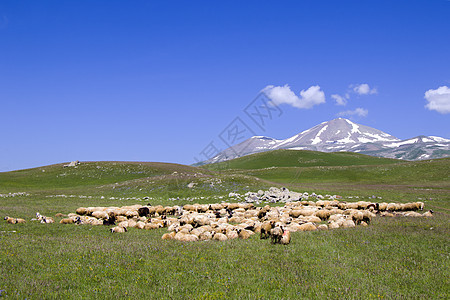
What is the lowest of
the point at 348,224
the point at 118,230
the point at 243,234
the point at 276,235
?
the point at 348,224

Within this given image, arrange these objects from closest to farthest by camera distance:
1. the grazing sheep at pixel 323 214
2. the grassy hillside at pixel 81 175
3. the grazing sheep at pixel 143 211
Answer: the grazing sheep at pixel 323 214 < the grazing sheep at pixel 143 211 < the grassy hillside at pixel 81 175

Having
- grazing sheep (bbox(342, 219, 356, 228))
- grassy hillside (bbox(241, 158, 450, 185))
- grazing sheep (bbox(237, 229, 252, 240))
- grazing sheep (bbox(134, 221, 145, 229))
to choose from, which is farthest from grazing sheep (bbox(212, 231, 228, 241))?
grassy hillside (bbox(241, 158, 450, 185))

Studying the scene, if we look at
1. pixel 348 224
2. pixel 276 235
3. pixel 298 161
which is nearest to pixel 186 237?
pixel 276 235

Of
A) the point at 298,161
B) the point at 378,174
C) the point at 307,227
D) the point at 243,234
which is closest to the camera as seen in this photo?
the point at 243,234

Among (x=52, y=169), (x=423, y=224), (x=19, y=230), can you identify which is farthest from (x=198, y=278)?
(x=52, y=169)

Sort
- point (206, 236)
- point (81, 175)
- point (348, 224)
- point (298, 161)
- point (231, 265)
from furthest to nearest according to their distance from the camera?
point (298, 161), point (81, 175), point (348, 224), point (206, 236), point (231, 265)

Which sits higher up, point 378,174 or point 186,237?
point 186,237

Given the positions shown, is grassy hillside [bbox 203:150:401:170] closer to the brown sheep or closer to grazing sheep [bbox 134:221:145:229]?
grazing sheep [bbox 134:221:145:229]

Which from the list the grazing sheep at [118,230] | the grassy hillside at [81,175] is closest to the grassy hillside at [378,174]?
the grassy hillside at [81,175]

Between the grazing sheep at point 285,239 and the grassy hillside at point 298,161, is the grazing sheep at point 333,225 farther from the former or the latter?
the grassy hillside at point 298,161

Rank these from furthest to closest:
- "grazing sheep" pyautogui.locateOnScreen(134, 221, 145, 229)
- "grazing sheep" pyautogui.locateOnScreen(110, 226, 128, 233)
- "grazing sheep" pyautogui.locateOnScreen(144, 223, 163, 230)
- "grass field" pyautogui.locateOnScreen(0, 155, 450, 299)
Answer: "grazing sheep" pyautogui.locateOnScreen(134, 221, 145, 229) < "grazing sheep" pyautogui.locateOnScreen(144, 223, 163, 230) < "grazing sheep" pyautogui.locateOnScreen(110, 226, 128, 233) < "grass field" pyautogui.locateOnScreen(0, 155, 450, 299)

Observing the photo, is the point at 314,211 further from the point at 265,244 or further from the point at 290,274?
the point at 290,274

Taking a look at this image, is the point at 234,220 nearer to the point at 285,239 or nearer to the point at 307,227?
the point at 307,227

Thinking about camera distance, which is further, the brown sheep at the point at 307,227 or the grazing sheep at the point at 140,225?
the grazing sheep at the point at 140,225
